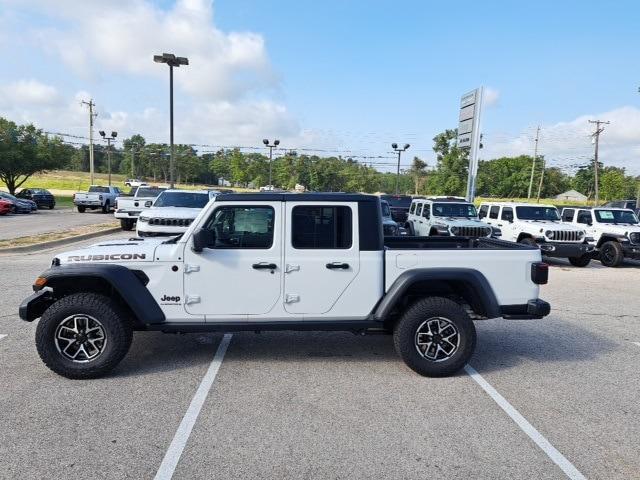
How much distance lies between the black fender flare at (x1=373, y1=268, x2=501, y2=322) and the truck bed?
0.15 ft

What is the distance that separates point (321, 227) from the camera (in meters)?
4.57

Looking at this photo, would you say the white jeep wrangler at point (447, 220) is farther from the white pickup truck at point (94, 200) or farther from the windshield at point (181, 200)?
the white pickup truck at point (94, 200)

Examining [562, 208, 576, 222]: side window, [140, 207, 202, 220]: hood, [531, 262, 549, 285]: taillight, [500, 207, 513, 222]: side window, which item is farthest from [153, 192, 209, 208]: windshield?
[562, 208, 576, 222]: side window

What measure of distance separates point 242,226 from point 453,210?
11.4 m

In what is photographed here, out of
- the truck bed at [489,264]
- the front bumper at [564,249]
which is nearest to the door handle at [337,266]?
the truck bed at [489,264]

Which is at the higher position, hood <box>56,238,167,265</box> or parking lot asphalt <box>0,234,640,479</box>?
hood <box>56,238,167,265</box>

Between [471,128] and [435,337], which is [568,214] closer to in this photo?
[471,128]

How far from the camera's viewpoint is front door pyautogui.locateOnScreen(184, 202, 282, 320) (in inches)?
174

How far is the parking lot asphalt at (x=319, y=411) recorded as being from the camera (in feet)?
10.3

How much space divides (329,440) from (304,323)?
1.32 meters

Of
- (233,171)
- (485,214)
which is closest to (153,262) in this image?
(485,214)

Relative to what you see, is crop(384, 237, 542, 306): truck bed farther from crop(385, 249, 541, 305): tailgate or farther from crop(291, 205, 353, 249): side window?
crop(291, 205, 353, 249): side window

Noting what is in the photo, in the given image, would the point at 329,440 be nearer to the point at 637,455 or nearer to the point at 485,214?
the point at 637,455

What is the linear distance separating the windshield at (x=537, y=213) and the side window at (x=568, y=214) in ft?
5.23
